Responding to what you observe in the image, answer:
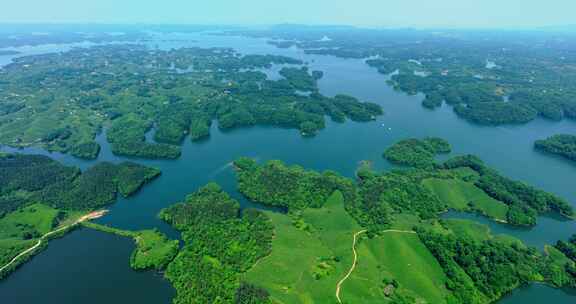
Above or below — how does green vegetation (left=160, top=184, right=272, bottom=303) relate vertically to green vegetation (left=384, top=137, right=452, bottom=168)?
below

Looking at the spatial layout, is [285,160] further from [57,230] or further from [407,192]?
[57,230]

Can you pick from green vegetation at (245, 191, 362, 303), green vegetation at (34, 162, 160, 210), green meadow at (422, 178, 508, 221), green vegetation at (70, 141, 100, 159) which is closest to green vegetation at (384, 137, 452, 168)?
green meadow at (422, 178, 508, 221)

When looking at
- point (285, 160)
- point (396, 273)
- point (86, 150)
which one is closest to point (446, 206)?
point (396, 273)

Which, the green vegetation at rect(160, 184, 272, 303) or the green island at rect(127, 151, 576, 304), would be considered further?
the green island at rect(127, 151, 576, 304)

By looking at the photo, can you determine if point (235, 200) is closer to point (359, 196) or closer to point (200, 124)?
point (359, 196)

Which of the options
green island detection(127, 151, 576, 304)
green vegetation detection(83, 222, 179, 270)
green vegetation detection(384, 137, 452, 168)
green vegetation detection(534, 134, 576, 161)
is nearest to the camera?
green island detection(127, 151, 576, 304)

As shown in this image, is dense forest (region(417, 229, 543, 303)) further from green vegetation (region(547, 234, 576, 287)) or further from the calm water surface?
the calm water surface

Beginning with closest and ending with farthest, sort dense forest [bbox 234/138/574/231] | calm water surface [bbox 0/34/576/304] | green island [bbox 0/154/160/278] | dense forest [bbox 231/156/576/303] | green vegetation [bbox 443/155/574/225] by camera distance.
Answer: dense forest [bbox 231/156/576/303] → calm water surface [bbox 0/34/576/304] → green island [bbox 0/154/160/278] → green vegetation [bbox 443/155/574/225] → dense forest [bbox 234/138/574/231]

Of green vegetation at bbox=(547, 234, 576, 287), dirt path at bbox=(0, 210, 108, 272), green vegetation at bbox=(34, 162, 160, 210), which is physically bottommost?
dirt path at bbox=(0, 210, 108, 272)
